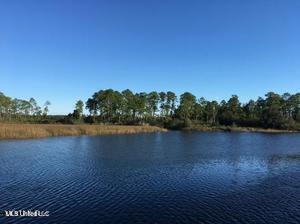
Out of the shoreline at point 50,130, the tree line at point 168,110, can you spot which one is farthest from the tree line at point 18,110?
the shoreline at point 50,130

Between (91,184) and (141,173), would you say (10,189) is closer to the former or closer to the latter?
(91,184)

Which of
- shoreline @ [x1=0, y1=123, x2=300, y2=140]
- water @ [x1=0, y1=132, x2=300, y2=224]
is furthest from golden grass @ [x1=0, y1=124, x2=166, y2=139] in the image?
water @ [x1=0, y1=132, x2=300, y2=224]

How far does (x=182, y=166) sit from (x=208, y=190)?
345 inches

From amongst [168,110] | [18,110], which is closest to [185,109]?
[168,110]

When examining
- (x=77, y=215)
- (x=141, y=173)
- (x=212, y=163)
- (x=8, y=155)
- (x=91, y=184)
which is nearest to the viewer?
(x=77, y=215)

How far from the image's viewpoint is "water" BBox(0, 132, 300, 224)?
14898mm

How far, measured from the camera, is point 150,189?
1992cm

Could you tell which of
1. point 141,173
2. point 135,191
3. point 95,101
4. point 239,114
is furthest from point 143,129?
point 135,191

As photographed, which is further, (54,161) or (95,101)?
(95,101)

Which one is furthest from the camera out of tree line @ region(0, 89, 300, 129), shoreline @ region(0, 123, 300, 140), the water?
tree line @ region(0, 89, 300, 129)

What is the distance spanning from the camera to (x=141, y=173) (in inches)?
982

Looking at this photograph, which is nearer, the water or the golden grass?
the water

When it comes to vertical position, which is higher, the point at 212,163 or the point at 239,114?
the point at 239,114

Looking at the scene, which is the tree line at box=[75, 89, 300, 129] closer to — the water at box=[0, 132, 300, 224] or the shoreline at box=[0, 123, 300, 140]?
the shoreline at box=[0, 123, 300, 140]
